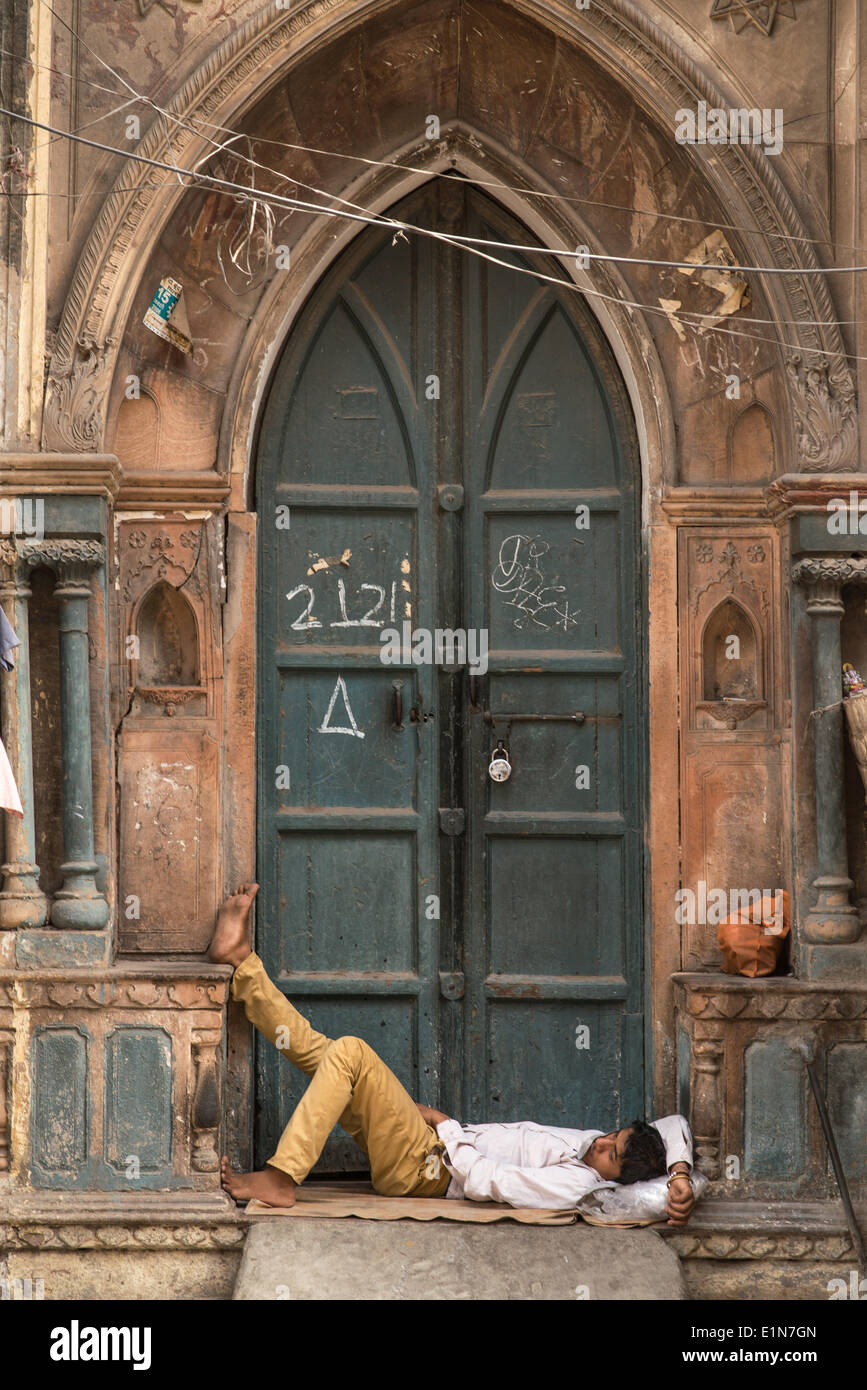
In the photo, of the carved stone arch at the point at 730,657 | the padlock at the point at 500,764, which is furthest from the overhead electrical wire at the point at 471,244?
the padlock at the point at 500,764

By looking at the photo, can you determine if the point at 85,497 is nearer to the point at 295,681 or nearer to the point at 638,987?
the point at 295,681

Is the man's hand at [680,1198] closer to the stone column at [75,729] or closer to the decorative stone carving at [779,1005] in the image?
the decorative stone carving at [779,1005]

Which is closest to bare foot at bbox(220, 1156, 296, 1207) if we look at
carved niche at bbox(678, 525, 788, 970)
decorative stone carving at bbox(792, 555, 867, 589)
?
carved niche at bbox(678, 525, 788, 970)

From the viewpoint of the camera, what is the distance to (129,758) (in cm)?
521

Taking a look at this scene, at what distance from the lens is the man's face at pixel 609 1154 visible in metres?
4.71

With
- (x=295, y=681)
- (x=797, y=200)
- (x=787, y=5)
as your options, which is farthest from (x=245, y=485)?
(x=787, y=5)

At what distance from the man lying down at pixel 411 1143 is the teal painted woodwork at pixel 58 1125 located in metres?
0.52

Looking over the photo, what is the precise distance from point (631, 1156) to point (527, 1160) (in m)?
0.40

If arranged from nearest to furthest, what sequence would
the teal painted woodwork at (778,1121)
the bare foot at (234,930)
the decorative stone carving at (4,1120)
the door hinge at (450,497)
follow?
the decorative stone carving at (4,1120), the teal painted woodwork at (778,1121), the bare foot at (234,930), the door hinge at (450,497)

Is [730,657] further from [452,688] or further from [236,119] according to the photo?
[236,119]

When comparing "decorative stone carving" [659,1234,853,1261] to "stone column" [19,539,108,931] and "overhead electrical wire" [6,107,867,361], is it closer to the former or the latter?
"stone column" [19,539,108,931]

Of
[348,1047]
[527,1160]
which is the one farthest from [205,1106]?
[527,1160]

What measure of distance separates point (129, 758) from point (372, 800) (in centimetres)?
95

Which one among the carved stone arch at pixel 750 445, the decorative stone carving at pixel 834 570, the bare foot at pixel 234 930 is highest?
the carved stone arch at pixel 750 445
